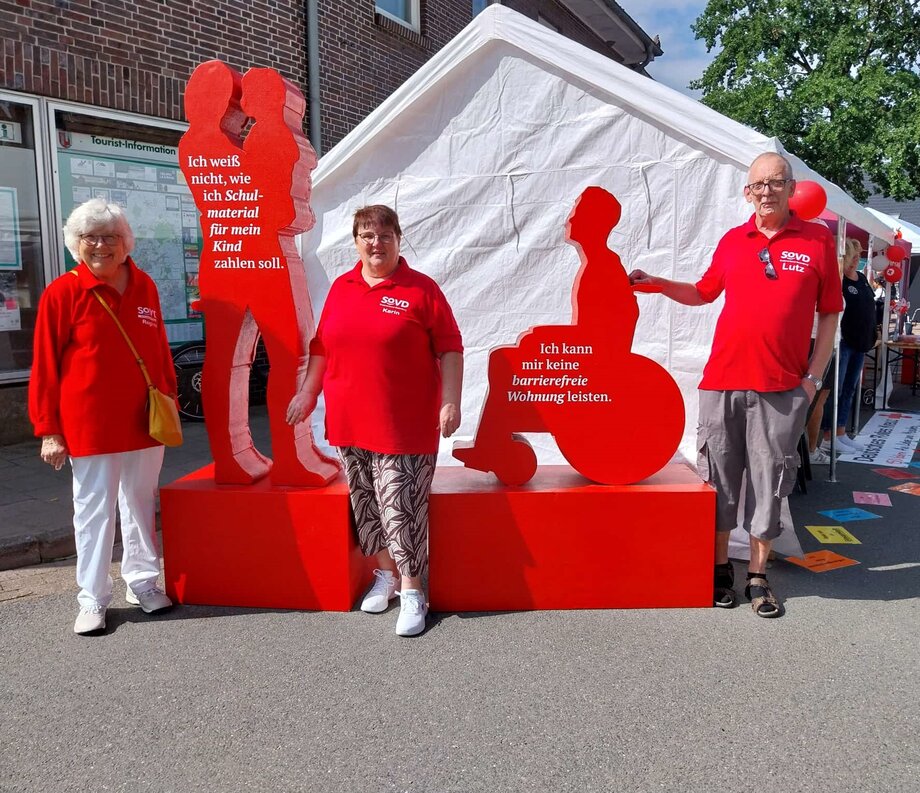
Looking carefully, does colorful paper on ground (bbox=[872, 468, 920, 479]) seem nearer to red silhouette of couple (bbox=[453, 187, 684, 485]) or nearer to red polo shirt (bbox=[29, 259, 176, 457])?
red silhouette of couple (bbox=[453, 187, 684, 485])

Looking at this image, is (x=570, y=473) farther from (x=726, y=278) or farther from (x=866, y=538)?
(x=866, y=538)

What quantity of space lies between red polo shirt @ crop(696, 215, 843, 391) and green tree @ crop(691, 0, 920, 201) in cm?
1444

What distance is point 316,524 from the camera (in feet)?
11.6

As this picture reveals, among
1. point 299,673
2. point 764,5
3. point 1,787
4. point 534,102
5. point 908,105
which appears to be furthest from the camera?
point 764,5

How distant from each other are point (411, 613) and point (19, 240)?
16.9 ft

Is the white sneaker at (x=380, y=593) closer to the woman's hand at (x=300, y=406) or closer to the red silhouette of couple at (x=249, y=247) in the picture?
the red silhouette of couple at (x=249, y=247)

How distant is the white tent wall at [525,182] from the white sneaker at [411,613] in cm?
229

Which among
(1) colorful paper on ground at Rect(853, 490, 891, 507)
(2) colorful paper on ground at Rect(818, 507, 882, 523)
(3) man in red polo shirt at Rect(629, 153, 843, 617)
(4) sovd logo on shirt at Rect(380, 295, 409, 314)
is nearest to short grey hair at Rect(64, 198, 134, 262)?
(4) sovd logo on shirt at Rect(380, 295, 409, 314)

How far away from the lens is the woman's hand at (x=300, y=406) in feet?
11.4

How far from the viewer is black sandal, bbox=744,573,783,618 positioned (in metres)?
3.49

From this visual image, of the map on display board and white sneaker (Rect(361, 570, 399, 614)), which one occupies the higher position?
the map on display board

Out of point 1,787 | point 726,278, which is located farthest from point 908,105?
point 1,787

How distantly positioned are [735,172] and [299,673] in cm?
367

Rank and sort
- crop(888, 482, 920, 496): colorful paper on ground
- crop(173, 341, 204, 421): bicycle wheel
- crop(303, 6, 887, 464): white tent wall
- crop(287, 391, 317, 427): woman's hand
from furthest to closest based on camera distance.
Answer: crop(173, 341, 204, 421): bicycle wheel → crop(888, 482, 920, 496): colorful paper on ground → crop(303, 6, 887, 464): white tent wall → crop(287, 391, 317, 427): woman's hand
